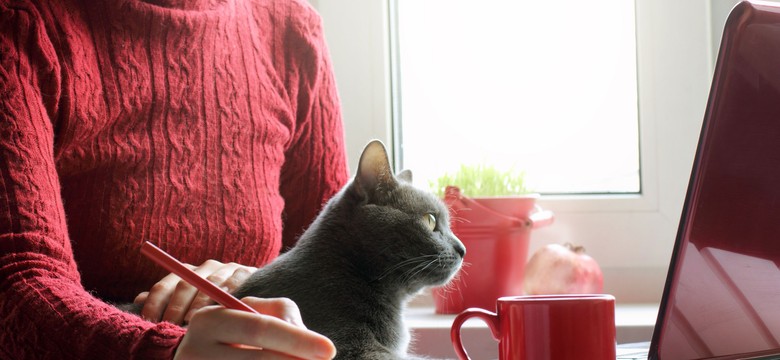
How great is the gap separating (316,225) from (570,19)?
3.24 ft

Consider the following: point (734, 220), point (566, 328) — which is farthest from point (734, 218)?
point (566, 328)

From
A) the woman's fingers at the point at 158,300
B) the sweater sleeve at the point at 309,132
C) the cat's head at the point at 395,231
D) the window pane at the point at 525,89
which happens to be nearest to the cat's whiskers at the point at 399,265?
the cat's head at the point at 395,231

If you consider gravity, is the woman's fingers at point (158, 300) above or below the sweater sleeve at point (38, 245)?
below

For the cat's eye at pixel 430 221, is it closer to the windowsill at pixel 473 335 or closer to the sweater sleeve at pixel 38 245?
the sweater sleeve at pixel 38 245

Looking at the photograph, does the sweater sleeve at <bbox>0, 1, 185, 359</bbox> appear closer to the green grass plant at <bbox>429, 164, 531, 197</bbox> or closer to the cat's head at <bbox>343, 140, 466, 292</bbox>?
the cat's head at <bbox>343, 140, 466, 292</bbox>

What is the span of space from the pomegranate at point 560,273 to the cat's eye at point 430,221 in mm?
612

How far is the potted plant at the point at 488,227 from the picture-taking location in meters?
1.39

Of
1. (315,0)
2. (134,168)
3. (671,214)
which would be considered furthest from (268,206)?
(671,214)

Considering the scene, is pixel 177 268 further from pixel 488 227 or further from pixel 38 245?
pixel 488 227

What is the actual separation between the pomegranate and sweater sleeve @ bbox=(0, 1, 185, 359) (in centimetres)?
82

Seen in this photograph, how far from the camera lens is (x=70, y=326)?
0.72 m

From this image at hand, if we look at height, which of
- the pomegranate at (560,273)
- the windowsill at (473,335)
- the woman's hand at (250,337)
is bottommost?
the windowsill at (473,335)

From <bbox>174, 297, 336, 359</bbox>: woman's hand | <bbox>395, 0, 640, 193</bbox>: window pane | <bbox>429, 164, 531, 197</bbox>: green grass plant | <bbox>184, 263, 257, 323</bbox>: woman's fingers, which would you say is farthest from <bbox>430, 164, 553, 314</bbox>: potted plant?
<bbox>174, 297, 336, 359</bbox>: woman's hand

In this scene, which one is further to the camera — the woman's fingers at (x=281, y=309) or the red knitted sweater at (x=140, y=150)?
the red knitted sweater at (x=140, y=150)
